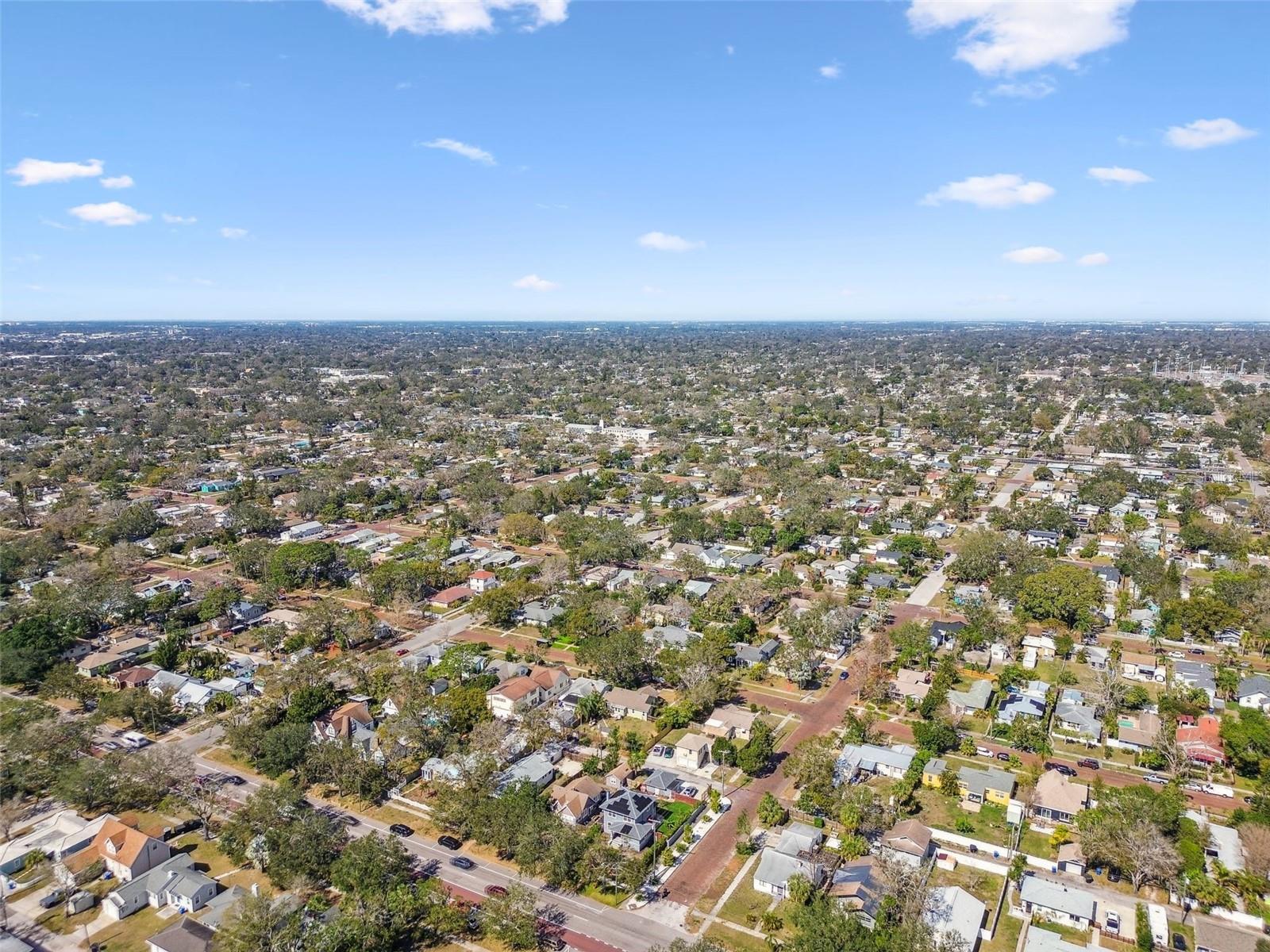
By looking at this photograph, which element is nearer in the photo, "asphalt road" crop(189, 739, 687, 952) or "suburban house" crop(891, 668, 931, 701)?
"asphalt road" crop(189, 739, 687, 952)

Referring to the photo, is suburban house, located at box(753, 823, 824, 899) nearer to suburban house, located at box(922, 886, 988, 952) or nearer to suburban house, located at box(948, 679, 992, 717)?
suburban house, located at box(922, 886, 988, 952)

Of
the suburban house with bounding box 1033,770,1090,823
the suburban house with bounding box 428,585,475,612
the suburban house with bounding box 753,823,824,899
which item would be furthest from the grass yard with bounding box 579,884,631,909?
the suburban house with bounding box 428,585,475,612

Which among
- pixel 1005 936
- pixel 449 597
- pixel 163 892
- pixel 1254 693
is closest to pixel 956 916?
pixel 1005 936

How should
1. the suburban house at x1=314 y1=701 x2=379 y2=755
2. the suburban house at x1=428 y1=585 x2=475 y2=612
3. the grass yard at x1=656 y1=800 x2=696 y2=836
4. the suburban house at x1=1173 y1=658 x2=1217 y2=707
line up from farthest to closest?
the suburban house at x1=428 y1=585 x2=475 y2=612 → the suburban house at x1=1173 y1=658 x2=1217 y2=707 → the suburban house at x1=314 y1=701 x2=379 y2=755 → the grass yard at x1=656 y1=800 x2=696 y2=836

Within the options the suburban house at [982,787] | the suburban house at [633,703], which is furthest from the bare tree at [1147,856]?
the suburban house at [633,703]

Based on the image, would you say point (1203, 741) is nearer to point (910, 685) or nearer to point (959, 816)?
point (910, 685)

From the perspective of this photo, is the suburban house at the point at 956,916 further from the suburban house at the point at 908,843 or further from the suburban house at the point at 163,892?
the suburban house at the point at 163,892
